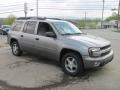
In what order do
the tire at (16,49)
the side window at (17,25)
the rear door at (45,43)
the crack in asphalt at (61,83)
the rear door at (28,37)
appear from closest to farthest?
the crack in asphalt at (61,83)
the rear door at (45,43)
the rear door at (28,37)
the side window at (17,25)
the tire at (16,49)

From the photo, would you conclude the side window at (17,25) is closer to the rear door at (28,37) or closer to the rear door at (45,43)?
the rear door at (28,37)

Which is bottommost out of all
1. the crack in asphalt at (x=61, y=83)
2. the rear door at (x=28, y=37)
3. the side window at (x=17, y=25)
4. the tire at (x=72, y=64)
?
the crack in asphalt at (x=61, y=83)

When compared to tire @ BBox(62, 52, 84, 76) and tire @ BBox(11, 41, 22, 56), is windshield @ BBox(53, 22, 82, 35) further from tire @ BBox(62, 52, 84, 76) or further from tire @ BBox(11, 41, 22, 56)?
tire @ BBox(11, 41, 22, 56)

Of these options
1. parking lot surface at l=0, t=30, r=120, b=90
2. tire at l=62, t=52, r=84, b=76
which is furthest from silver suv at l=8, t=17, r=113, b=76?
parking lot surface at l=0, t=30, r=120, b=90

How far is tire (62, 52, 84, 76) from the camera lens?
19.6ft

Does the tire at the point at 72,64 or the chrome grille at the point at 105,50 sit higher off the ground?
the chrome grille at the point at 105,50

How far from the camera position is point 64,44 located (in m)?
6.28

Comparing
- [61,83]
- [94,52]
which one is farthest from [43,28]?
[61,83]

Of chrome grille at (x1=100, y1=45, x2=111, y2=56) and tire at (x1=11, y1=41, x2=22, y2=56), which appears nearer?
chrome grille at (x1=100, y1=45, x2=111, y2=56)

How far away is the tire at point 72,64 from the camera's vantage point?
5.96 m

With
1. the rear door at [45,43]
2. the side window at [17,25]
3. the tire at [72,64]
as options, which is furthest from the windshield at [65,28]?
the side window at [17,25]

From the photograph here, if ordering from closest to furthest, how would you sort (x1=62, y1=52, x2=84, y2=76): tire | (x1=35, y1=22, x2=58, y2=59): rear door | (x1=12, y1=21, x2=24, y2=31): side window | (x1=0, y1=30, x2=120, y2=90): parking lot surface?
(x1=0, y1=30, x2=120, y2=90): parking lot surface → (x1=62, y1=52, x2=84, y2=76): tire → (x1=35, y1=22, x2=58, y2=59): rear door → (x1=12, y1=21, x2=24, y2=31): side window

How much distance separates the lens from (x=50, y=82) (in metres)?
5.52

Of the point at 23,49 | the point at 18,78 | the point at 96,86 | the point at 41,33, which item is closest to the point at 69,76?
the point at 96,86
